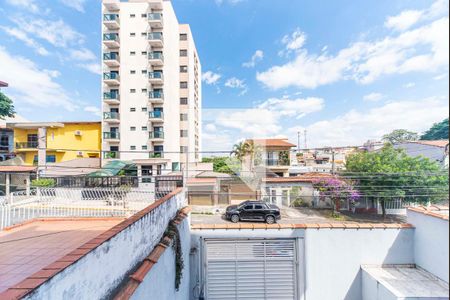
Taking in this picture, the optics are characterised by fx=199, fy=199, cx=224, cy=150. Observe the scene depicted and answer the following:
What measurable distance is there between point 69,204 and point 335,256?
28.8ft

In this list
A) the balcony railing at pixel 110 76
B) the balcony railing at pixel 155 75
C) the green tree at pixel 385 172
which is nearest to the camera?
the green tree at pixel 385 172

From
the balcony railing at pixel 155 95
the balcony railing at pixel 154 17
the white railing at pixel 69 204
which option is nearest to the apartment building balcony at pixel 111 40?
the balcony railing at pixel 154 17

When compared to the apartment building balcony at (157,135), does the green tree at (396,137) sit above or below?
below

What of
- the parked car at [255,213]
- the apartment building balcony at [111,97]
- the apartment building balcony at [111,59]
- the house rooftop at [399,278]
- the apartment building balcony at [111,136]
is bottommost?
the parked car at [255,213]

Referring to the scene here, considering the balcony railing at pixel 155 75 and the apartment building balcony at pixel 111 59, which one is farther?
the balcony railing at pixel 155 75

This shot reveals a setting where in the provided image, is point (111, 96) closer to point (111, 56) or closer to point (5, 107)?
point (111, 56)

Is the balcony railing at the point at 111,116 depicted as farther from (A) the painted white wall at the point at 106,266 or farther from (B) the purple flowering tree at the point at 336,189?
(A) the painted white wall at the point at 106,266

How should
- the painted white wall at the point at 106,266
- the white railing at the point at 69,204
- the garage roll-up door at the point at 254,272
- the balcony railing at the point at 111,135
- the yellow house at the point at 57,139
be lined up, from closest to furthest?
the painted white wall at the point at 106,266, the garage roll-up door at the point at 254,272, the white railing at the point at 69,204, the yellow house at the point at 57,139, the balcony railing at the point at 111,135

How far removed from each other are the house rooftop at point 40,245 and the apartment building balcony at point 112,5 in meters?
24.6

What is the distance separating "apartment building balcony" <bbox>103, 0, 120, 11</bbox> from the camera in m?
21.4

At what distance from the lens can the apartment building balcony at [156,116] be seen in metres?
21.6

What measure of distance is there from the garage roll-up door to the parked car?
5.63 m

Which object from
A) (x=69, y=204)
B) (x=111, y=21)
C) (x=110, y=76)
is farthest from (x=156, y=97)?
(x=69, y=204)

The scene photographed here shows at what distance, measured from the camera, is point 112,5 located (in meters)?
21.5
